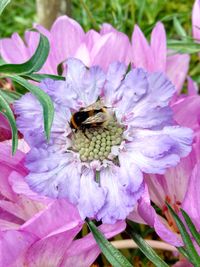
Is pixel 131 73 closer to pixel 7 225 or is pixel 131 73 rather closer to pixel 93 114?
pixel 93 114

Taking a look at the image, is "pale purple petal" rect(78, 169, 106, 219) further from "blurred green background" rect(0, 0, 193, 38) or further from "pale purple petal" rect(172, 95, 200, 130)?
"blurred green background" rect(0, 0, 193, 38)

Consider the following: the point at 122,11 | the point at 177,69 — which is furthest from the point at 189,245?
the point at 122,11

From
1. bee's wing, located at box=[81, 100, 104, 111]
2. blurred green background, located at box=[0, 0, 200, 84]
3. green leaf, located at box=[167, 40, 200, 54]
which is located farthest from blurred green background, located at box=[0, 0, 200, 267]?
bee's wing, located at box=[81, 100, 104, 111]

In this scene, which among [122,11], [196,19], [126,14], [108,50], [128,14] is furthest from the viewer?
[128,14]

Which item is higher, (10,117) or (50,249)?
(10,117)

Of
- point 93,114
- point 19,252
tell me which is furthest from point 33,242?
point 93,114

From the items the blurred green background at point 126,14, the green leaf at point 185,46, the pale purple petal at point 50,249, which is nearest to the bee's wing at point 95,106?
the pale purple petal at point 50,249

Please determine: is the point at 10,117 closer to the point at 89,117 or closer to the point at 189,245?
the point at 89,117
